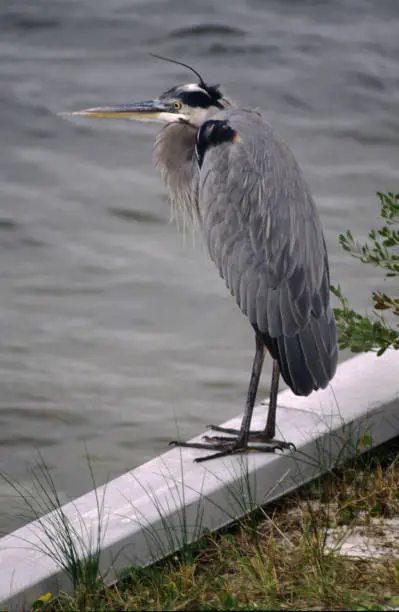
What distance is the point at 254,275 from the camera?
3.59 meters

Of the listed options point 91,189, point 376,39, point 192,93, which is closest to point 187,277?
point 91,189

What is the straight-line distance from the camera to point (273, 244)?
11.6 feet

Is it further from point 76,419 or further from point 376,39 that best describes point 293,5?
point 76,419

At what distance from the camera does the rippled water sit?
548cm

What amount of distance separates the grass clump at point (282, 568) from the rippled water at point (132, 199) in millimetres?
1485

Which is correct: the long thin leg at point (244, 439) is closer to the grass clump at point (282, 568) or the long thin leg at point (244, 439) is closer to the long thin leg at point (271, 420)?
the long thin leg at point (271, 420)

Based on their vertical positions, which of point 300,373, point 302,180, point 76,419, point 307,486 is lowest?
point 76,419

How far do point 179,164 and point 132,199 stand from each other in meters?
4.31

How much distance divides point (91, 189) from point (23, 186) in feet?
1.64

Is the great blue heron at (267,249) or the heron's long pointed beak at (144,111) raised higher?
the heron's long pointed beak at (144,111)

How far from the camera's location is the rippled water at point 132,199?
18.0 feet

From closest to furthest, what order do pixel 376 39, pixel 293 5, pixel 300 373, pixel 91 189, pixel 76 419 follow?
1. pixel 300 373
2. pixel 76 419
3. pixel 91 189
4. pixel 376 39
5. pixel 293 5

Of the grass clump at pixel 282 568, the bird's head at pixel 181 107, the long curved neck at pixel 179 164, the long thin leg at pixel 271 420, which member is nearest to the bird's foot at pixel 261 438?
the long thin leg at pixel 271 420

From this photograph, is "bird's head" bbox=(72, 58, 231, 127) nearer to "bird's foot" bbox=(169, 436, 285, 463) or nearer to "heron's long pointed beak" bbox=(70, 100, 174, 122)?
"heron's long pointed beak" bbox=(70, 100, 174, 122)
